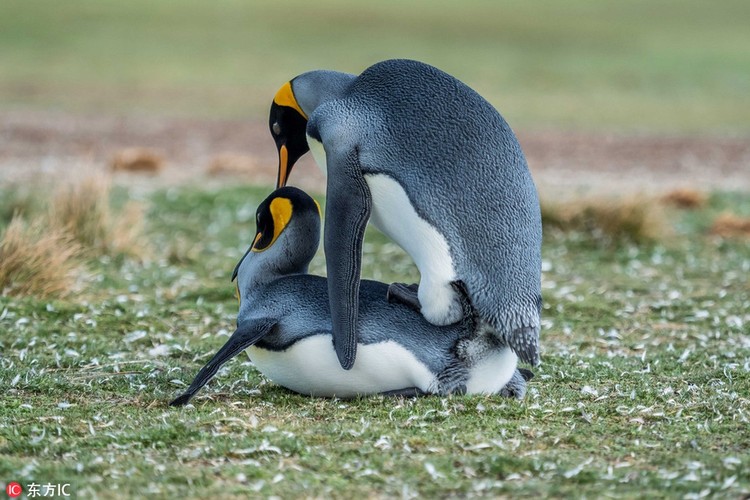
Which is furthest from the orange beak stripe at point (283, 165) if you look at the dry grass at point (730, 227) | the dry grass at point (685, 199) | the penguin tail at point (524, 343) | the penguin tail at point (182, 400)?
the dry grass at point (685, 199)

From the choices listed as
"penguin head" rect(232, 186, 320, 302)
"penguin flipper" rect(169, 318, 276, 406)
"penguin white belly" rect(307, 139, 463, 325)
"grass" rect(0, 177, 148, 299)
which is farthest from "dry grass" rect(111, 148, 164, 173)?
"penguin white belly" rect(307, 139, 463, 325)

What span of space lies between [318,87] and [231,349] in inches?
59.1

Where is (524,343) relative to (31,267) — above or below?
above

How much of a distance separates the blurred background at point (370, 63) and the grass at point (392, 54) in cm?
8

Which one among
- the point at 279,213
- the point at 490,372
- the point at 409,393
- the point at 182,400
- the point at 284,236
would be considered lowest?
the point at 182,400

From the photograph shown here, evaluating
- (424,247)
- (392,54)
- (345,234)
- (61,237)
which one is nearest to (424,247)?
(424,247)

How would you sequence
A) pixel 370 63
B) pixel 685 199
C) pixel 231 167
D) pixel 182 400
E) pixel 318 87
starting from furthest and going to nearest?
1. pixel 370 63
2. pixel 231 167
3. pixel 685 199
4. pixel 318 87
5. pixel 182 400

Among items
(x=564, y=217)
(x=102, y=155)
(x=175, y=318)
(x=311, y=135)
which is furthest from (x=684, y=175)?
(x=311, y=135)

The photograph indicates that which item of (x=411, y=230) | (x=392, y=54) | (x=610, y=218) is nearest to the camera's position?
(x=411, y=230)

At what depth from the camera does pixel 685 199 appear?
12555 mm

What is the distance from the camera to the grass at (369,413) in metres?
4.02

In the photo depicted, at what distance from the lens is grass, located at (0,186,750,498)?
13.2ft

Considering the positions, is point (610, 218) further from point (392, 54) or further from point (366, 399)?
point (392, 54)

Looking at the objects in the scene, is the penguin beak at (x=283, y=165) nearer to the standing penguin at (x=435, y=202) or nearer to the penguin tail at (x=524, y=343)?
the standing penguin at (x=435, y=202)
